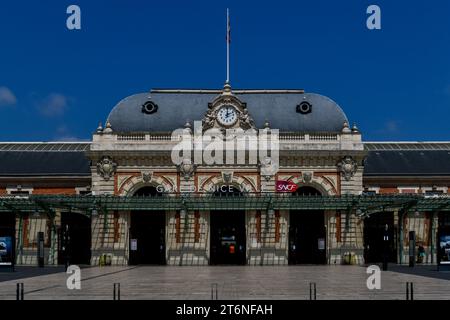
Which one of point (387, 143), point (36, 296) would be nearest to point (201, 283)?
point (36, 296)

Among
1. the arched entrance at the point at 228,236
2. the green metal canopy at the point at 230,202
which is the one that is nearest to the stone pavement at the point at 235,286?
the green metal canopy at the point at 230,202

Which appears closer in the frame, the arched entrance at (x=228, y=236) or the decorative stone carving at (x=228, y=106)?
the decorative stone carving at (x=228, y=106)

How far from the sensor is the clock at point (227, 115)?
48.7m

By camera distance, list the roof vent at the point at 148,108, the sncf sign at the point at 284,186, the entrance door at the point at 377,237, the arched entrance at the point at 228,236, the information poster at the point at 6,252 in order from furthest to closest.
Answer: the entrance door at the point at 377,237 → the roof vent at the point at 148,108 → the arched entrance at the point at 228,236 → the sncf sign at the point at 284,186 → the information poster at the point at 6,252

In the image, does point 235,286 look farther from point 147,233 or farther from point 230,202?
point 147,233

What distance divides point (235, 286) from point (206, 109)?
24.6 m

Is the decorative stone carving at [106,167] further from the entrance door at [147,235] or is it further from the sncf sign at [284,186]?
the sncf sign at [284,186]

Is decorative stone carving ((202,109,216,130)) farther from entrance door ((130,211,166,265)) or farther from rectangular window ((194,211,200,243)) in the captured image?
entrance door ((130,211,166,265))

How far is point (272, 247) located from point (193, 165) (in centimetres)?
742

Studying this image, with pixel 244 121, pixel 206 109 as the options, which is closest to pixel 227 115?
pixel 244 121

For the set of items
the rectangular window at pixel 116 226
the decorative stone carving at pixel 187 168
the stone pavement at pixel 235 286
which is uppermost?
the decorative stone carving at pixel 187 168

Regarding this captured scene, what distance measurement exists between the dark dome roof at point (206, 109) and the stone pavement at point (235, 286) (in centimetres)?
1590

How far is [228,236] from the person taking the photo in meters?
49.1

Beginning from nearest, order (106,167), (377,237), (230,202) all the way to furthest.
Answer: (230,202) → (106,167) → (377,237)
